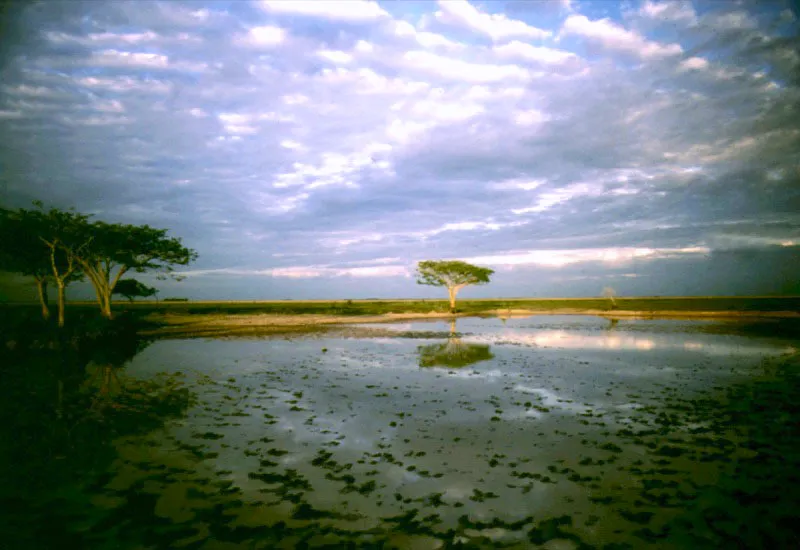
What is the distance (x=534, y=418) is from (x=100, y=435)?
A: 1270 centimetres

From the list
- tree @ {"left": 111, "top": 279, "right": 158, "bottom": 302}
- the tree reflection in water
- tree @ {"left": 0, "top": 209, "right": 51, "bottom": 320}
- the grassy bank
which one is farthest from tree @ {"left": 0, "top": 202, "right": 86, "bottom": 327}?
tree @ {"left": 111, "top": 279, "right": 158, "bottom": 302}

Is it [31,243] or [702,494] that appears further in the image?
[31,243]

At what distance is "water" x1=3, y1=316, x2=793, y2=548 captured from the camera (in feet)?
20.2

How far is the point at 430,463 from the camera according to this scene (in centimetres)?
890

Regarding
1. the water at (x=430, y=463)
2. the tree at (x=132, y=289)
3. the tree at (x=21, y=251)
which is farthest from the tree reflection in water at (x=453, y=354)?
the tree at (x=132, y=289)

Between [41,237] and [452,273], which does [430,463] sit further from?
[452,273]

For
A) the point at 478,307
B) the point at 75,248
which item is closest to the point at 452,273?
the point at 478,307

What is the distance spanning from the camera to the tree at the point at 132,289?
91.1 metres

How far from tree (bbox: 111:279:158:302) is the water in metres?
88.8

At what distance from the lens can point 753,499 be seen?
7.05 m

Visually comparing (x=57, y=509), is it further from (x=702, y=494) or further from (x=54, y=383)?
(x=54, y=383)

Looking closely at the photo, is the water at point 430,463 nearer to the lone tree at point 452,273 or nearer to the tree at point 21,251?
the tree at point 21,251

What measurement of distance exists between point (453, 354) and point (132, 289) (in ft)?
314

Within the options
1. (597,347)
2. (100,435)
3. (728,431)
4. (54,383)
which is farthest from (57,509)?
(597,347)
